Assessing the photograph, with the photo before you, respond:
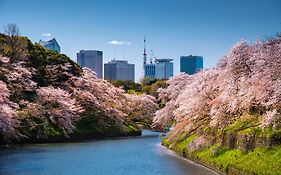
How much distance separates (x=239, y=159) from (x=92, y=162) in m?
Answer: 9.63

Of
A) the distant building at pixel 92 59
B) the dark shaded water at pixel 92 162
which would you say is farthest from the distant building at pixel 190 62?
the dark shaded water at pixel 92 162

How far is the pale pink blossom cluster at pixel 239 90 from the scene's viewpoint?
18.5 meters

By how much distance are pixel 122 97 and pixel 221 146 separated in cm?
3585

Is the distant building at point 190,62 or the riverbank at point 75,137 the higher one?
the distant building at point 190,62

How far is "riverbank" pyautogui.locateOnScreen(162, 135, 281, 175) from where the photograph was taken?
698 inches

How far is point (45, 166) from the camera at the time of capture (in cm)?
2397

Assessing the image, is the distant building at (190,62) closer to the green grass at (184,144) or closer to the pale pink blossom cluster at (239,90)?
the pale pink blossom cluster at (239,90)

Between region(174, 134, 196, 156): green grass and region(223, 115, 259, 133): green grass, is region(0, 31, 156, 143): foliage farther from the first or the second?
region(223, 115, 259, 133): green grass

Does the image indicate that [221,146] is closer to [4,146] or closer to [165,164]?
[165,164]

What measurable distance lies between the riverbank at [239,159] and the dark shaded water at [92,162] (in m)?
0.73

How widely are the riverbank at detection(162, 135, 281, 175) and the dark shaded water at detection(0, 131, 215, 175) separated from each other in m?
0.73

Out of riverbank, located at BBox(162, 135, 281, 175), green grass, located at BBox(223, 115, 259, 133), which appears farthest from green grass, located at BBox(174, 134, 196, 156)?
green grass, located at BBox(223, 115, 259, 133)

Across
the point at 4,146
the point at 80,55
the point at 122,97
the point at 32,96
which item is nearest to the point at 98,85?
the point at 122,97

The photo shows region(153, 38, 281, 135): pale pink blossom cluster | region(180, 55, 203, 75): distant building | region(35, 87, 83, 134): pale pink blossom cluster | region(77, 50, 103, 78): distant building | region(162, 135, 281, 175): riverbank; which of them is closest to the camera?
region(162, 135, 281, 175): riverbank
